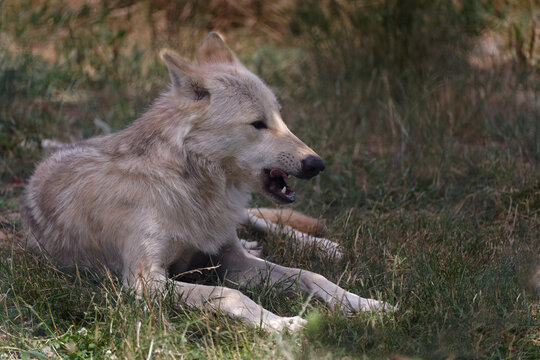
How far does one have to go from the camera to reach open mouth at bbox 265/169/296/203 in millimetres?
3492

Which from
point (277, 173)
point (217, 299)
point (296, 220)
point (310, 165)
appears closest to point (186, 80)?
point (277, 173)

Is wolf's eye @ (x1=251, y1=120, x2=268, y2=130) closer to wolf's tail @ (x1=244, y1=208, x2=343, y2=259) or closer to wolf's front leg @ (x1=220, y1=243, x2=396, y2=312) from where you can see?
wolf's front leg @ (x1=220, y1=243, x2=396, y2=312)

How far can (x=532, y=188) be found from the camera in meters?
4.88

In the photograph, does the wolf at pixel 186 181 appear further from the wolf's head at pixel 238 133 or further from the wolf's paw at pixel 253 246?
the wolf's paw at pixel 253 246

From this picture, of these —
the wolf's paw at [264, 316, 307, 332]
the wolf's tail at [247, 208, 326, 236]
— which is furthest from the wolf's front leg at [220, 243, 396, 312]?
the wolf's tail at [247, 208, 326, 236]

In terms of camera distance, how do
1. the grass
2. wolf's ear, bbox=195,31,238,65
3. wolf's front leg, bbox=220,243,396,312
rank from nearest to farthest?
the grass
wolf's front leg, bbox=220,243,396,312
wolf's ear, bbox=195,31,238,65

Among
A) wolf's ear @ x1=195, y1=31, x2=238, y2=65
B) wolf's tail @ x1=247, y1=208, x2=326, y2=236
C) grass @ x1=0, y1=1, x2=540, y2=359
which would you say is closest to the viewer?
grass @ x1=0, y1=1, x2=540, y2=359

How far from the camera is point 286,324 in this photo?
2957mm

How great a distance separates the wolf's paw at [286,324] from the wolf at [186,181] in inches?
12.9

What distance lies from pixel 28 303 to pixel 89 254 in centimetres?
45

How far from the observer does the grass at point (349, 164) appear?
2900 millimetres

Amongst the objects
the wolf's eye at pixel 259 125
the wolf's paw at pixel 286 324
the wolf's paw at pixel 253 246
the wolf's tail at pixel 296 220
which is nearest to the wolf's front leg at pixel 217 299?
the wolf's paw at pixel 286 324

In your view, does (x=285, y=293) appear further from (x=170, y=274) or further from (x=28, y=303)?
(x=28, y=303)

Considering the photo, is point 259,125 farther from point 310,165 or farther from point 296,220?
point 296,220
